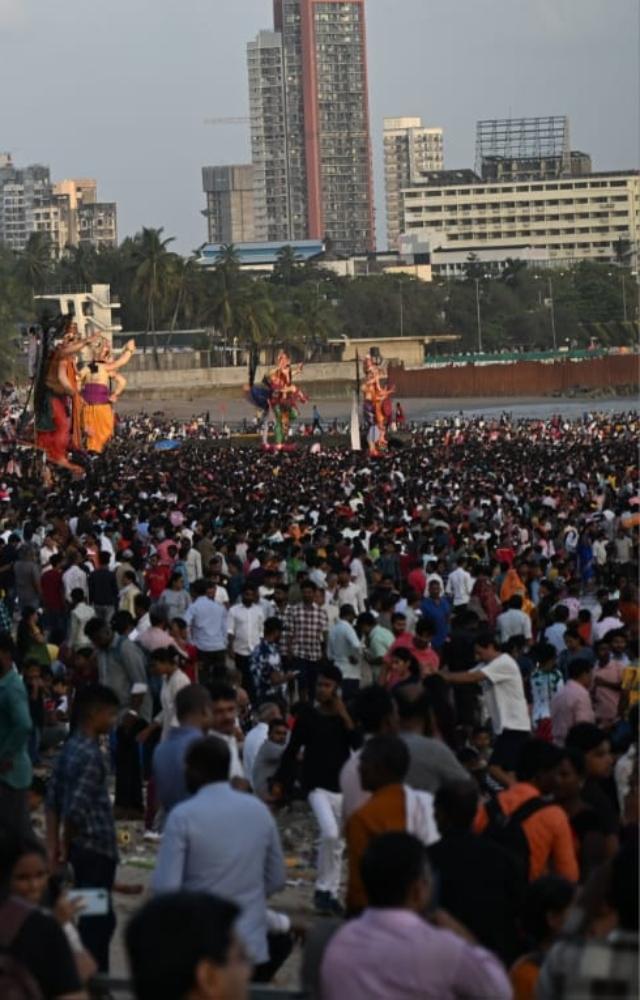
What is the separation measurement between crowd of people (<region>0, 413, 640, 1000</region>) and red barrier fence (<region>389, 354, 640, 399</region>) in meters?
84.4

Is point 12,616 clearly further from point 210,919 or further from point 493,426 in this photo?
point 493,426

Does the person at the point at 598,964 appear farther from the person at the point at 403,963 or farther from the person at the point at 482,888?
the person at the point at 482,888

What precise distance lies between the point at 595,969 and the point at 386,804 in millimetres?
2553

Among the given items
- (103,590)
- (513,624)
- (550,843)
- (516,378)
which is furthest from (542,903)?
(516,378)

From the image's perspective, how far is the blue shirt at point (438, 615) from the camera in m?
15.8

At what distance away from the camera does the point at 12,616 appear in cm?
1998

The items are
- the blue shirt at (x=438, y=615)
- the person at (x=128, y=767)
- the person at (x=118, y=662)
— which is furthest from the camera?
the blue shirt at (x=438, y=615)

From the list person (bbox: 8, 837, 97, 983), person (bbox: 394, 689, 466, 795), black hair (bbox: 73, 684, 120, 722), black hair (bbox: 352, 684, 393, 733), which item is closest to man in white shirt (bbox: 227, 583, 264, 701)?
black hair (bbox: 352, 684, 393, 733)

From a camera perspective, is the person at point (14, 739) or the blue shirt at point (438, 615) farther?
the blue shirt at point (438, 615)

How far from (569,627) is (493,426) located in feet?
181

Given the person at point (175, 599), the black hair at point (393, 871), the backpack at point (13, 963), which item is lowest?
the person at point (175, 599)

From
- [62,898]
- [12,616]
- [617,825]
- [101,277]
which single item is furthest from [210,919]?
[101,277]

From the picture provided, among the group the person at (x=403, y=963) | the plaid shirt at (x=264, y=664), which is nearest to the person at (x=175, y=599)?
the plaid shirt at (x=264, y=664)

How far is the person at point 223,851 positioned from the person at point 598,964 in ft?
4.65
